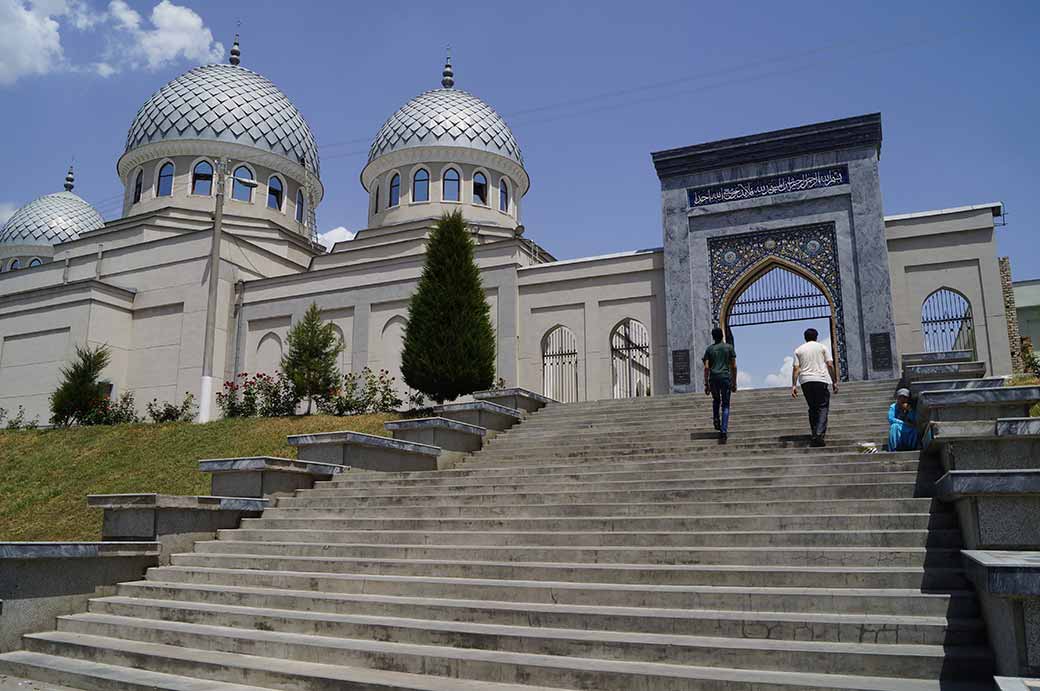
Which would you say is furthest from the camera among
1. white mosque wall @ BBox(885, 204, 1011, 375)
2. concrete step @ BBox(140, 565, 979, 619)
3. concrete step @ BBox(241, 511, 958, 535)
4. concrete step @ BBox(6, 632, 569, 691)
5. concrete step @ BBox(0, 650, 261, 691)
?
white mosque wall @ BBox(885, 204, 1011, 375)

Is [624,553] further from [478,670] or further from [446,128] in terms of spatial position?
[446,128]

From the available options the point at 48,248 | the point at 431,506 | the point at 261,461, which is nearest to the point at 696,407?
the point at 431,506

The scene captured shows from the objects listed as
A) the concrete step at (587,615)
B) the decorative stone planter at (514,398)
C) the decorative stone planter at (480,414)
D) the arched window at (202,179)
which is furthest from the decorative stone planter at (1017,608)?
the arched window at (202,179)

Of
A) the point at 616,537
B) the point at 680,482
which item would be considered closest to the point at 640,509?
the point at 616,537

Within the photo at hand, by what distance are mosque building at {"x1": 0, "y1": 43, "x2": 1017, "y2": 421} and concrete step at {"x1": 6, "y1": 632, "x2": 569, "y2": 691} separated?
12079mm

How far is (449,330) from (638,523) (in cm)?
1033

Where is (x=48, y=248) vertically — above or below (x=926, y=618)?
above

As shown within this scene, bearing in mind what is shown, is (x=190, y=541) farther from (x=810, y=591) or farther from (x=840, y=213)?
(x=840, y=213)

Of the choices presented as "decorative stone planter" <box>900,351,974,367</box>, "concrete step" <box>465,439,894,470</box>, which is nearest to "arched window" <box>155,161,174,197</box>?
"concrete step" <box>465,439,894,470</box>

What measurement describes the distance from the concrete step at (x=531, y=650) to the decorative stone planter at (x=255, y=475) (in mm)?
2864

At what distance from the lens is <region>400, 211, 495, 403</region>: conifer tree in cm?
1670

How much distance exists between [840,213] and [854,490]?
11789 millimetres

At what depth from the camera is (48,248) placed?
35.4 meters

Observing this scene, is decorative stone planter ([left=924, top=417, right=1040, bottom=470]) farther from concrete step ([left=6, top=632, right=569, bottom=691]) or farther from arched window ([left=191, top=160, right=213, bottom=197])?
arched window ([left=191, top=160, right=213, bottom=197])
